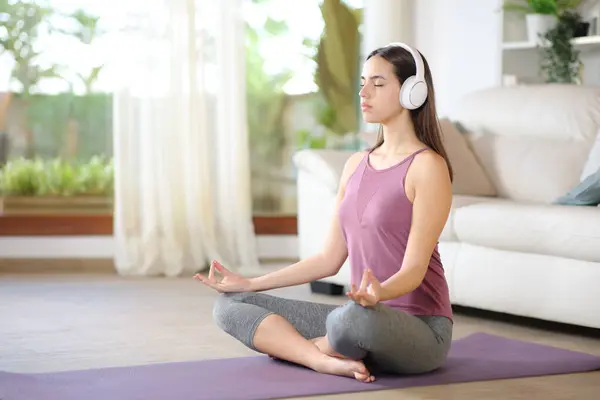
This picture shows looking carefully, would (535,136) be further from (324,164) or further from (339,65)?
(339,65)

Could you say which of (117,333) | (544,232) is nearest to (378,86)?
(544,232)

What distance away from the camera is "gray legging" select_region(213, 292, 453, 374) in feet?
7.72

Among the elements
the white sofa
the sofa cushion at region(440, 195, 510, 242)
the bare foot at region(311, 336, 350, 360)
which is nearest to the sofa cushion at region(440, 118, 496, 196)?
the white sofa

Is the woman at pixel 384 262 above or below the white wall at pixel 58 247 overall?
above

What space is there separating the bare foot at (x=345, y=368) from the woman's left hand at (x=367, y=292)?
272mm

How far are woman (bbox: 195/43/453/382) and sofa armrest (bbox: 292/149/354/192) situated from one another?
1.30 meters

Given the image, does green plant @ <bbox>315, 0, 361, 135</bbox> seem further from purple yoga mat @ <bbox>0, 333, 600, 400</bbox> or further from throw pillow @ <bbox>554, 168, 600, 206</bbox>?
purple yoga mat @ <bbox>0, 333, 600, 400</bbox>

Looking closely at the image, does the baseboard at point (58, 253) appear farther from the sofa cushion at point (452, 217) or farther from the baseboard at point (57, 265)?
the sofa cushion at point (452, 217)

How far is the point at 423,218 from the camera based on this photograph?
244 centimetres

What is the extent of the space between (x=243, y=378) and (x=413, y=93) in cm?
78

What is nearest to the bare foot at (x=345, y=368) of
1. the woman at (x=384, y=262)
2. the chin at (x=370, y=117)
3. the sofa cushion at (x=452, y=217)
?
the woman at (x=384, y=262)

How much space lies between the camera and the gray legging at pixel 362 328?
2.35 meters

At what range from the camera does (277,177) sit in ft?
18.1

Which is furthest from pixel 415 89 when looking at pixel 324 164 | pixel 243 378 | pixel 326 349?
pixel 324 164
